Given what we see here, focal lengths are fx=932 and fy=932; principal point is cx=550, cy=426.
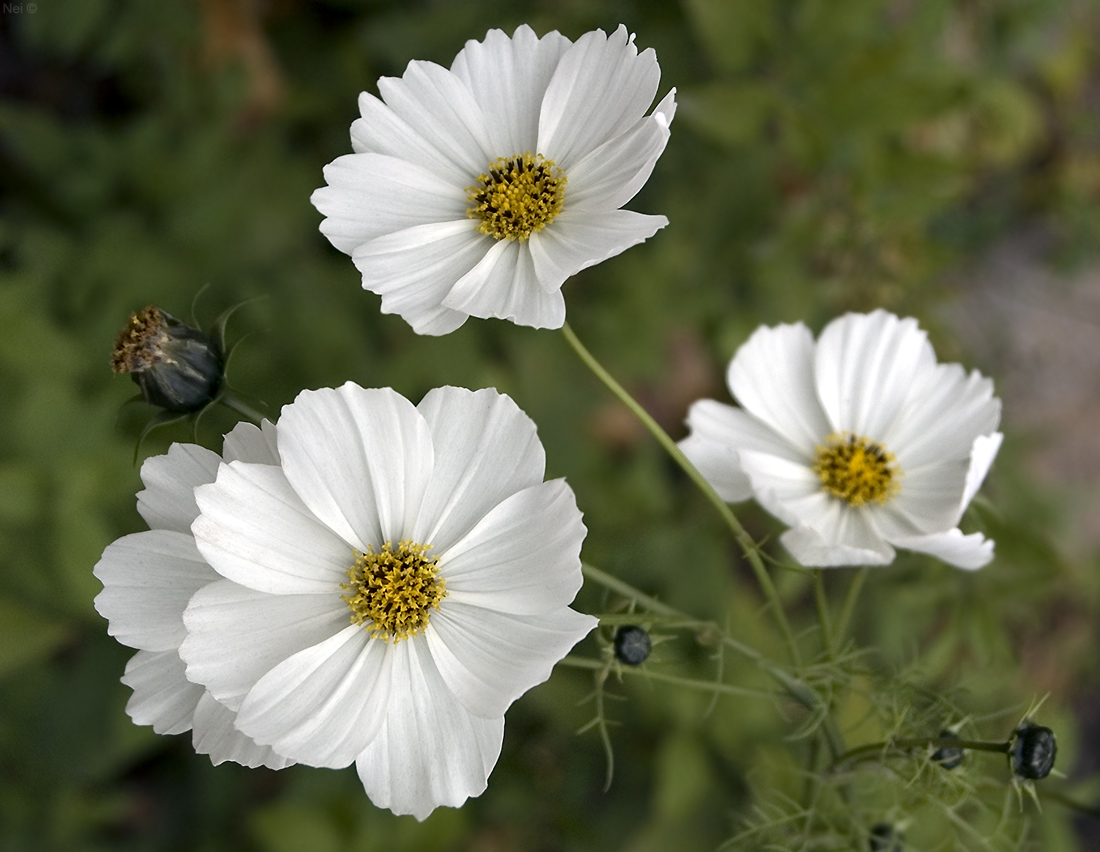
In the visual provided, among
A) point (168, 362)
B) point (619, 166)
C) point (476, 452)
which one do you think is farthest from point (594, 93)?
point (168, 362)

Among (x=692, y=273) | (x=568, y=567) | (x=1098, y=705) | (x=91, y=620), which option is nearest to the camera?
(x=568, y=567)

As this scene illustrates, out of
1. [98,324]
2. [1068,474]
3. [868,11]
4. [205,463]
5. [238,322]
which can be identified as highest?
[868,11]

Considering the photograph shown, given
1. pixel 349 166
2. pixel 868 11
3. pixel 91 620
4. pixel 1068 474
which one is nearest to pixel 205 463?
pixel 349 166

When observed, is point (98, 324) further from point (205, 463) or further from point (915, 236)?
point (915, 236)

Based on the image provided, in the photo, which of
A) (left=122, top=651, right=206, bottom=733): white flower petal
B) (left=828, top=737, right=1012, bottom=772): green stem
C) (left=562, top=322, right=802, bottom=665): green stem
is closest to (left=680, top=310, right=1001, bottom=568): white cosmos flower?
(left=562, top=322, right=802, bottom=665): green stem

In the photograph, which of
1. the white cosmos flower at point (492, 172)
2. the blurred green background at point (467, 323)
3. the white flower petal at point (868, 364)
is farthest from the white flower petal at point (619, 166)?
the blurred green background at point (467, 323)

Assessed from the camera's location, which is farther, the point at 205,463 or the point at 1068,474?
the point at 1068,474

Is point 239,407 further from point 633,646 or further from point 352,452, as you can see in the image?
point 633,646
